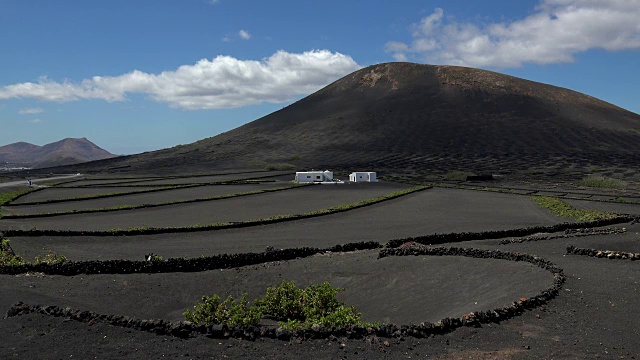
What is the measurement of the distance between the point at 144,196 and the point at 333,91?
135933mm

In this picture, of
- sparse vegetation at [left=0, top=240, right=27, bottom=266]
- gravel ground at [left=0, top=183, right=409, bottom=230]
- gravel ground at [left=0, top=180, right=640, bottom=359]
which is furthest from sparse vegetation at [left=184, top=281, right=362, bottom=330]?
gravel ground at [left=0, top=183, right=409, bottom=230]

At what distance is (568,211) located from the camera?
4528 cm

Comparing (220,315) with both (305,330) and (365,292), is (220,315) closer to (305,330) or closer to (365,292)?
(305,330)

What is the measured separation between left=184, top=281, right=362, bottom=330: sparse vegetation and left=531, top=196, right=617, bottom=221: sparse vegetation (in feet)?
94.2

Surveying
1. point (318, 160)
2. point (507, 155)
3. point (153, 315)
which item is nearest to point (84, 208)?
point (153, 315)

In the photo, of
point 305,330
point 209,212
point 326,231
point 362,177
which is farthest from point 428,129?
point 305,330

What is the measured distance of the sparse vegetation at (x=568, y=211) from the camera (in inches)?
1594

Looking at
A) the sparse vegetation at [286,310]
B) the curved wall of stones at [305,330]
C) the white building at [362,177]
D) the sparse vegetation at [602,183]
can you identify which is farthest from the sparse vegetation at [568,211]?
the sparse vegetation at [286,310]

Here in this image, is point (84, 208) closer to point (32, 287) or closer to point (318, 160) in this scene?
point (32, 287)

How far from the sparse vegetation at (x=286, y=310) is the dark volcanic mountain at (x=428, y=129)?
89.6 m

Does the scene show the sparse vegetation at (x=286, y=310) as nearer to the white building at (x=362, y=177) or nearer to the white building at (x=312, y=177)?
the white building at (x=312, y=177)

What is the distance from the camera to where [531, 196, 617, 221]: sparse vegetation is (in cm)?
4050

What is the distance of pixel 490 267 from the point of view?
22859 millimetres

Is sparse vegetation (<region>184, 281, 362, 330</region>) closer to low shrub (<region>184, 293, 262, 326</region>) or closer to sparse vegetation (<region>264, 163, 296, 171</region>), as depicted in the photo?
low shrub (<region>184, 293, 262, 326</region>)
